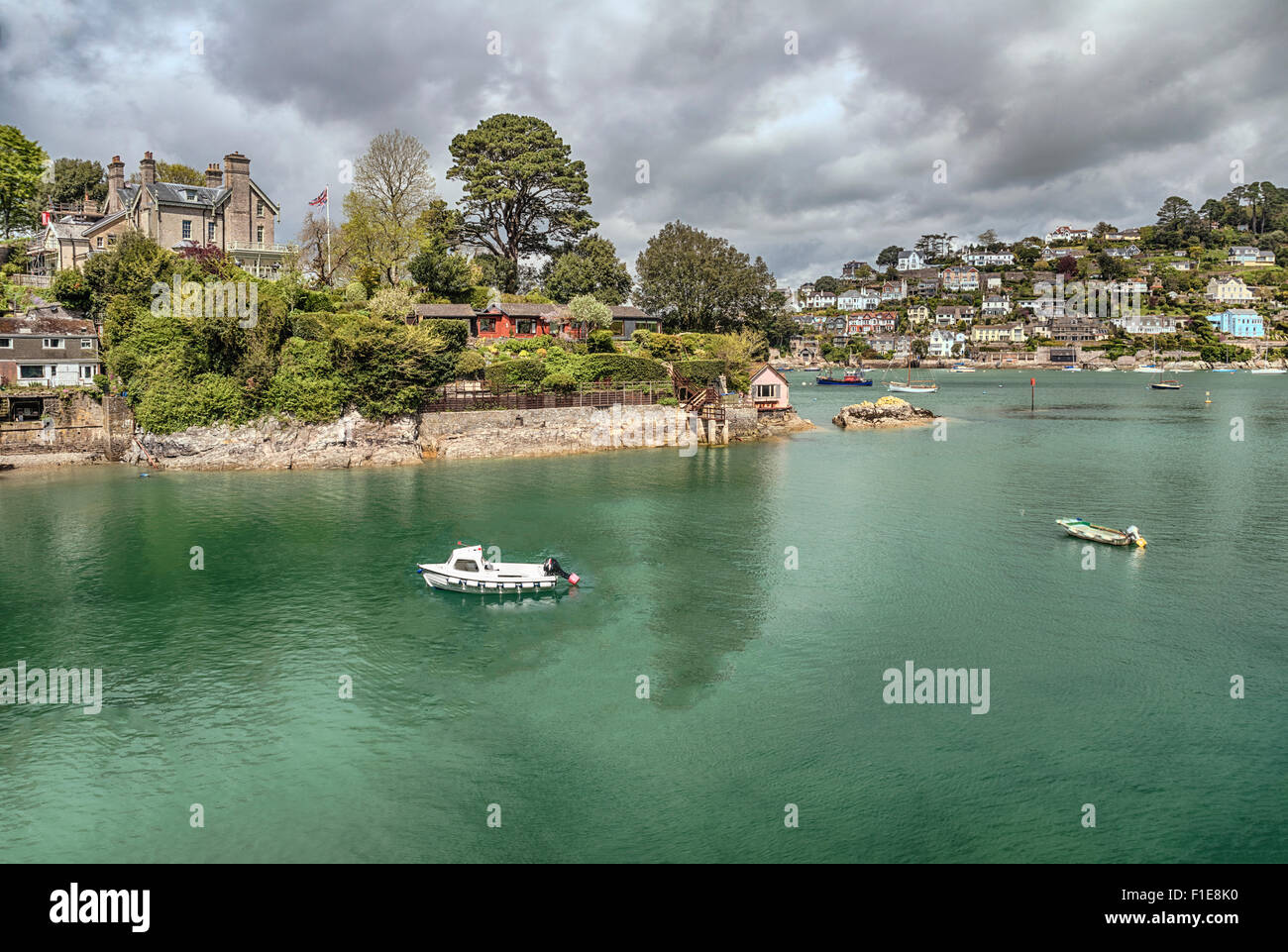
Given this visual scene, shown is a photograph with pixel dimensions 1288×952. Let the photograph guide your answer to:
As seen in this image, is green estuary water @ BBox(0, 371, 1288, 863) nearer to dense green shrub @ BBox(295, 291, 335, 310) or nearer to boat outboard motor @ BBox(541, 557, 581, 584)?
boat outboard motor @ BBox(541, 557, 581, 584)

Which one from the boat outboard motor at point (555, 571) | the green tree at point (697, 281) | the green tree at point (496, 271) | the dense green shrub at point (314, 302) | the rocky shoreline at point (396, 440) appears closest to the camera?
the boat outboard motor at point (555, 571)

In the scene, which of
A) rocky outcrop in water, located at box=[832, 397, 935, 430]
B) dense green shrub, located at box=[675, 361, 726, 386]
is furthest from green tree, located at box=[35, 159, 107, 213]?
rocky outcrop in water, located at box=[832, 397, 935, 430]

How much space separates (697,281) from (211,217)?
50.2 m

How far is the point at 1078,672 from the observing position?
22.9 m

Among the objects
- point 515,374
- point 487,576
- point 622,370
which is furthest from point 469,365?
point 487,576

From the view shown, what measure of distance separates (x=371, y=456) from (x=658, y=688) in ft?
127

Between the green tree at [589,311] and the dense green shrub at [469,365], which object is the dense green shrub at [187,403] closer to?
the dense green shrub at [469,365]

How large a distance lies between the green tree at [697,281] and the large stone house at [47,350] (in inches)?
2240

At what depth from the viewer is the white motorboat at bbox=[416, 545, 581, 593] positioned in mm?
28938

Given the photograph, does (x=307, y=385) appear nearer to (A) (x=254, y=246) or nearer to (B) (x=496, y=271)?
(A) (x=254, y=246)

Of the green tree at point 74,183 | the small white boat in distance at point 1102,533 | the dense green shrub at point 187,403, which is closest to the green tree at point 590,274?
the dense green shrub at point 187,403

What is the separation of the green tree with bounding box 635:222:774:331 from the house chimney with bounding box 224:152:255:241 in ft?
140

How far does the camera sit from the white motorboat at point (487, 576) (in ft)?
94.9
